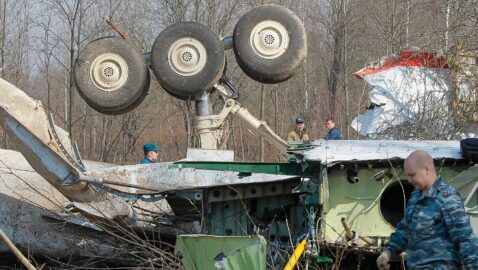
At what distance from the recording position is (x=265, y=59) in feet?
31.1

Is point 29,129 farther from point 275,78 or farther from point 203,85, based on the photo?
point 275,78

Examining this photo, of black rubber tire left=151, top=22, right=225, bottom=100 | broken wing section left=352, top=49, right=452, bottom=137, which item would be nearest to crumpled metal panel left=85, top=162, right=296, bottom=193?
black rubber tire left=151, top=22, right=225, bottom=100

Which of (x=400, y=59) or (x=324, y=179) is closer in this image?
(x=324, y=179)

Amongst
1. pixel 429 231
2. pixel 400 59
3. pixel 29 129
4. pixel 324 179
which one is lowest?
pixel 429 231

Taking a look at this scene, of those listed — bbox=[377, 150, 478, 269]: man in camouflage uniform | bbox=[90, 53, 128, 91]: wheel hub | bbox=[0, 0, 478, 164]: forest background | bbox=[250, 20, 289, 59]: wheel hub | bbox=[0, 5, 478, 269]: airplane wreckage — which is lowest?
bbox=[377, 150, 478, 269]: man in camouflage uniform

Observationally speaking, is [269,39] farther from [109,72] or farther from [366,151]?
[366,151]

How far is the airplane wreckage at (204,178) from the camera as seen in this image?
281 inches

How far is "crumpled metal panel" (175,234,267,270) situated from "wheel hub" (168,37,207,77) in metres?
4.28

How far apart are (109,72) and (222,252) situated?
5.01 m

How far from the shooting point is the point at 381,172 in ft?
23.5

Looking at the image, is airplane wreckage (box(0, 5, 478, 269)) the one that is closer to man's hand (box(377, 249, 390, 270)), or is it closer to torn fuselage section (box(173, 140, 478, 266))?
torn fuselage section (box(173, 140, 478, 266))

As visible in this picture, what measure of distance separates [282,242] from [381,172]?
1562mm

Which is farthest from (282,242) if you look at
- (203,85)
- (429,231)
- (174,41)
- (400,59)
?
(400,59)

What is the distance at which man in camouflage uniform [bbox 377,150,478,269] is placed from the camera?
174 inches
